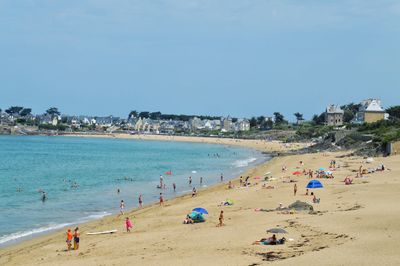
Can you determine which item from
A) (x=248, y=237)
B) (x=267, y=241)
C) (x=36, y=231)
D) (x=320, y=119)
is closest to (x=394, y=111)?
(x=320, y=119)

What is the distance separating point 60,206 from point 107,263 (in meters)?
17.8

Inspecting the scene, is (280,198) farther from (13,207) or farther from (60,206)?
(13,207)

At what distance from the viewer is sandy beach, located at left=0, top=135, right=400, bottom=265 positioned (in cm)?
1504

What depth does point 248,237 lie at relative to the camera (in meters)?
18.7

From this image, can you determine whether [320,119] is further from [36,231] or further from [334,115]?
[36,231]

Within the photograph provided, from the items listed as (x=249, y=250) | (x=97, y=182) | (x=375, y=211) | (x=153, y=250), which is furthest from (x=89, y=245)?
(x=97, y=182)

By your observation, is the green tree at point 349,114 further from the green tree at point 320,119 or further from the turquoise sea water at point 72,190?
the turquoise sea water at point 72,190

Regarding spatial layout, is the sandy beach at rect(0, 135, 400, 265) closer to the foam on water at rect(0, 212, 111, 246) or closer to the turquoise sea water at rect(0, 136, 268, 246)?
the foam on water at rect(0, 212, 111, 246)

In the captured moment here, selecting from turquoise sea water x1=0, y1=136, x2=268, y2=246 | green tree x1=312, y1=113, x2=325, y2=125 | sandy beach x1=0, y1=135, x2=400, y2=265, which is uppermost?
green tree x1=312, y1=113, x2=325, y2=125

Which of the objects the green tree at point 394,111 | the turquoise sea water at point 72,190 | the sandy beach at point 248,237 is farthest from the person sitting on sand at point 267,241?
the green tree at point 394,111

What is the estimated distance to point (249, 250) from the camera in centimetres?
1647

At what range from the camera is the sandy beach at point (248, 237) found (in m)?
15.0

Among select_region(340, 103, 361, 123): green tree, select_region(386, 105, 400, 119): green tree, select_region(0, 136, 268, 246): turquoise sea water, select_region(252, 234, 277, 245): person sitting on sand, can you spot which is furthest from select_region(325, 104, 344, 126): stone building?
select_region(252, 234, 277, 245): person sitting on sand

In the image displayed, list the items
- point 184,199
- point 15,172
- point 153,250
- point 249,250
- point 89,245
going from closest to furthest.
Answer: point 249,250 < point 153,250 < point 89,245 < point 184,199 < point 15,172
